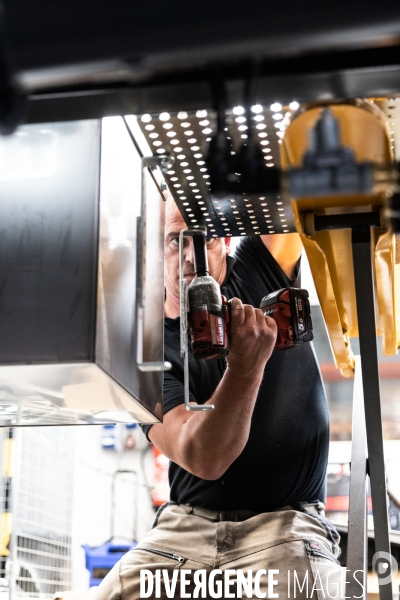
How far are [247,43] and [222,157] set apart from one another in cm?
13

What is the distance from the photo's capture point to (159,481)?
5301mm

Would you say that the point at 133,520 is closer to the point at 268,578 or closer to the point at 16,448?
the point at 16,448

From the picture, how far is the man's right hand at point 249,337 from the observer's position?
5.12ft

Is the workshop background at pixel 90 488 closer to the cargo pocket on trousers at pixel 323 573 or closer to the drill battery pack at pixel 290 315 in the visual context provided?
the cargo pocket on trousers at pixel 323 573

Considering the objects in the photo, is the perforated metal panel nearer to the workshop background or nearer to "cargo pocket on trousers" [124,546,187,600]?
"cargo pocket on trousers" [124,546,187,600]

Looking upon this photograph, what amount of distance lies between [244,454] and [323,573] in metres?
0.42

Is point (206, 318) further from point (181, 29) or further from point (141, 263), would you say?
point (181, 29)

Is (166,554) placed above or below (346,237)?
below

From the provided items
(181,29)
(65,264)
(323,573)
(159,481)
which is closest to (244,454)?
(323,573)

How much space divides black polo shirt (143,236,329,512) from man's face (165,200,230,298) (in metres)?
0.11

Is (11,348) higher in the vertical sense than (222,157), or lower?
lower

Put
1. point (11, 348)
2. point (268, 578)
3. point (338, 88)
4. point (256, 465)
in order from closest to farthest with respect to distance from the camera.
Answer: point (338, 88) → point (11, 348) → point (268, 578) → point (256, 465)

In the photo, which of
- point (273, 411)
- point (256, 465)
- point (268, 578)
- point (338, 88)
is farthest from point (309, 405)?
point (338, 88)

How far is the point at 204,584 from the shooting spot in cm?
190
